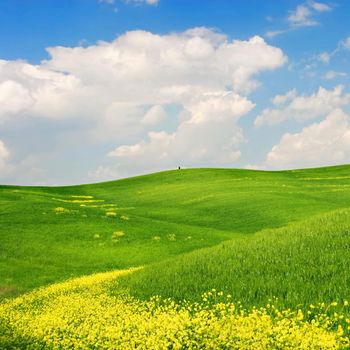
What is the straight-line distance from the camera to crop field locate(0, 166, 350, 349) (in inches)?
605

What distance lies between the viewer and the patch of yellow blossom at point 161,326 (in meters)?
14.0

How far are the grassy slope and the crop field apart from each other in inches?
7.0

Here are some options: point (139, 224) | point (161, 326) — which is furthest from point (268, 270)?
point (139, 224)

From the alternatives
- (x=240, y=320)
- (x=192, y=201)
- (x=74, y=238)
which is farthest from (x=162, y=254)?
(x=192, y=201)

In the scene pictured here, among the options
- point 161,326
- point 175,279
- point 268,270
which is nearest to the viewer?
point 161,326

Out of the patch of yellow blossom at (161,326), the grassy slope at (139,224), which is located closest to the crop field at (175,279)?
the patch of yellow blossom at (161,326)

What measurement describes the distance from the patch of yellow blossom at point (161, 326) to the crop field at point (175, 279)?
0.06 m

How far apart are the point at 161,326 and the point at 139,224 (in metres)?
34.0

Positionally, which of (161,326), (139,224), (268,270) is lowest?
(161,326)

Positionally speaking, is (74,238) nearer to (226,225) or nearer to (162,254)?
(162,254)

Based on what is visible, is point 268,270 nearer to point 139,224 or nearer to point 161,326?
point 161,326

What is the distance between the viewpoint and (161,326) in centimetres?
1630

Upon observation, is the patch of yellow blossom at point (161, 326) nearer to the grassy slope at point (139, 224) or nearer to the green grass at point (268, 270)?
the green grass at point (268, 270)

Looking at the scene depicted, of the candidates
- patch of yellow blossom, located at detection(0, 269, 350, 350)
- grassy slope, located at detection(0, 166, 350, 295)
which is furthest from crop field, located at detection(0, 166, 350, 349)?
grassy slope, located at detection(0, 166, 350, 295)
